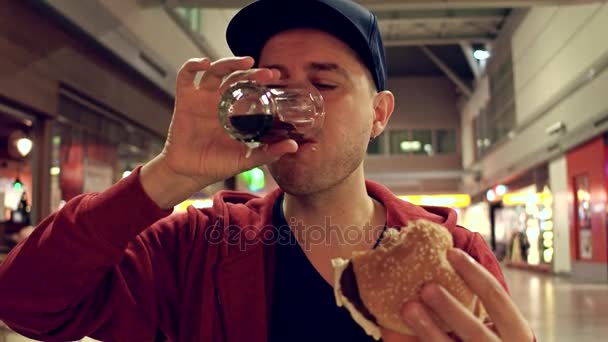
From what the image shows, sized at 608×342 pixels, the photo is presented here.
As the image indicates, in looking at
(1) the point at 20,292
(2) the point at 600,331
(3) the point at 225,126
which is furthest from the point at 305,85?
(2) the point at 600,331

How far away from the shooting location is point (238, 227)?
4.90ft

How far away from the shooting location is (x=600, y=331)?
4.99 m

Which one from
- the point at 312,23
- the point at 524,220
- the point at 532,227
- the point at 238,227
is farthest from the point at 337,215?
the point at 524,220

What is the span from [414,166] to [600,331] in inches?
843

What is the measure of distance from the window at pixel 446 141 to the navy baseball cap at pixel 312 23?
25.6 metres

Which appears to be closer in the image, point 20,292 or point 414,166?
point 20,292

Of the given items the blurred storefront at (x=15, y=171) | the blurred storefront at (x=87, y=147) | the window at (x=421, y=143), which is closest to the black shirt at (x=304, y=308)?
the blurred storefront at (x=15, y=171)

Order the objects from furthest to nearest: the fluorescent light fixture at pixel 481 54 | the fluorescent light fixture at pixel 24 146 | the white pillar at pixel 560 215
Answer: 1. the fluorescent light fixture at pixel 481 54
2. the white pillar at pixel 560 215
3. the fluorescent light fixture at pixel 24 146

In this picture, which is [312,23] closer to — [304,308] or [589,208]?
[304,308]

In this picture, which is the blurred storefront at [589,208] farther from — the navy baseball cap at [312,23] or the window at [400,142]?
the window at [400,142]

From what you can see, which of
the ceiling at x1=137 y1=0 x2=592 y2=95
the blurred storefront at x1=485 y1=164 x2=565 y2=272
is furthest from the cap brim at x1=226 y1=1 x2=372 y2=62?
the blurred storefront at x1=485 y1=164 x2=565 y2=272

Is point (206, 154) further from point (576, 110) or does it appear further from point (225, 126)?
point (576, 110)

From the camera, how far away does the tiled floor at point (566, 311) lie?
4.84 meters

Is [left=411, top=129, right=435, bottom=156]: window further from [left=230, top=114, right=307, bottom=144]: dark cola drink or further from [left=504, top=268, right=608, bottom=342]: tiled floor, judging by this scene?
[left=230, top=114, right=307, bottom=144]: dark cola drink
